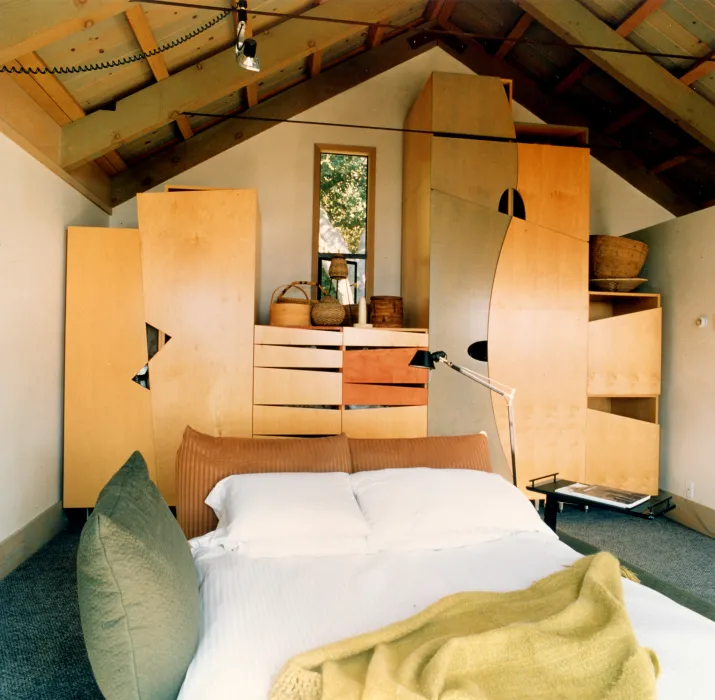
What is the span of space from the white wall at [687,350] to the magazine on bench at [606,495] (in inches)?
66.1

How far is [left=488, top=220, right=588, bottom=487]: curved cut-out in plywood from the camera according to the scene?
13.6 feet

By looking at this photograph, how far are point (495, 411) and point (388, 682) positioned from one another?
10.5 feet

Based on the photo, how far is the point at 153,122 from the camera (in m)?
3.64

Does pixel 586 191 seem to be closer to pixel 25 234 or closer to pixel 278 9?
pixel 278 9

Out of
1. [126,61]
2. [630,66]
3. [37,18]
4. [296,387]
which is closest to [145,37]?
[126,61]

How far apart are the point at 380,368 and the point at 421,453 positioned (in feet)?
4.37

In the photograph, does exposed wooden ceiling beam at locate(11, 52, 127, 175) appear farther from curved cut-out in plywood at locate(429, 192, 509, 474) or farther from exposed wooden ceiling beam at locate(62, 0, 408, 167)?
curved cut-out in plywood at locate(429, 192, 509, 474)

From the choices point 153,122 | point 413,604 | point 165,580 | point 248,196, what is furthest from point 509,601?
point 153,122

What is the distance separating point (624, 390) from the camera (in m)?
4.26

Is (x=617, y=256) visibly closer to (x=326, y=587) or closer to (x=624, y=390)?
(x=624, y=390)

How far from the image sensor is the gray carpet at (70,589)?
201cm

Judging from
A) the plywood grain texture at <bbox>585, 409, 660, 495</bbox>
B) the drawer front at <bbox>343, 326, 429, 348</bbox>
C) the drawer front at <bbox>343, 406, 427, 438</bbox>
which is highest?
the drawer front at <bbox>343, 326, 429, 348</bbox>

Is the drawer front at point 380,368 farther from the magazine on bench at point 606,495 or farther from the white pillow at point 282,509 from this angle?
the white pillow at point 282,509

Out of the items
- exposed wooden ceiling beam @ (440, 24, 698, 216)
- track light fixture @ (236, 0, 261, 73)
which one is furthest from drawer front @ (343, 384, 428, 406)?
exposed wooden ceiling beam @ (440, 24, 698, 216)
